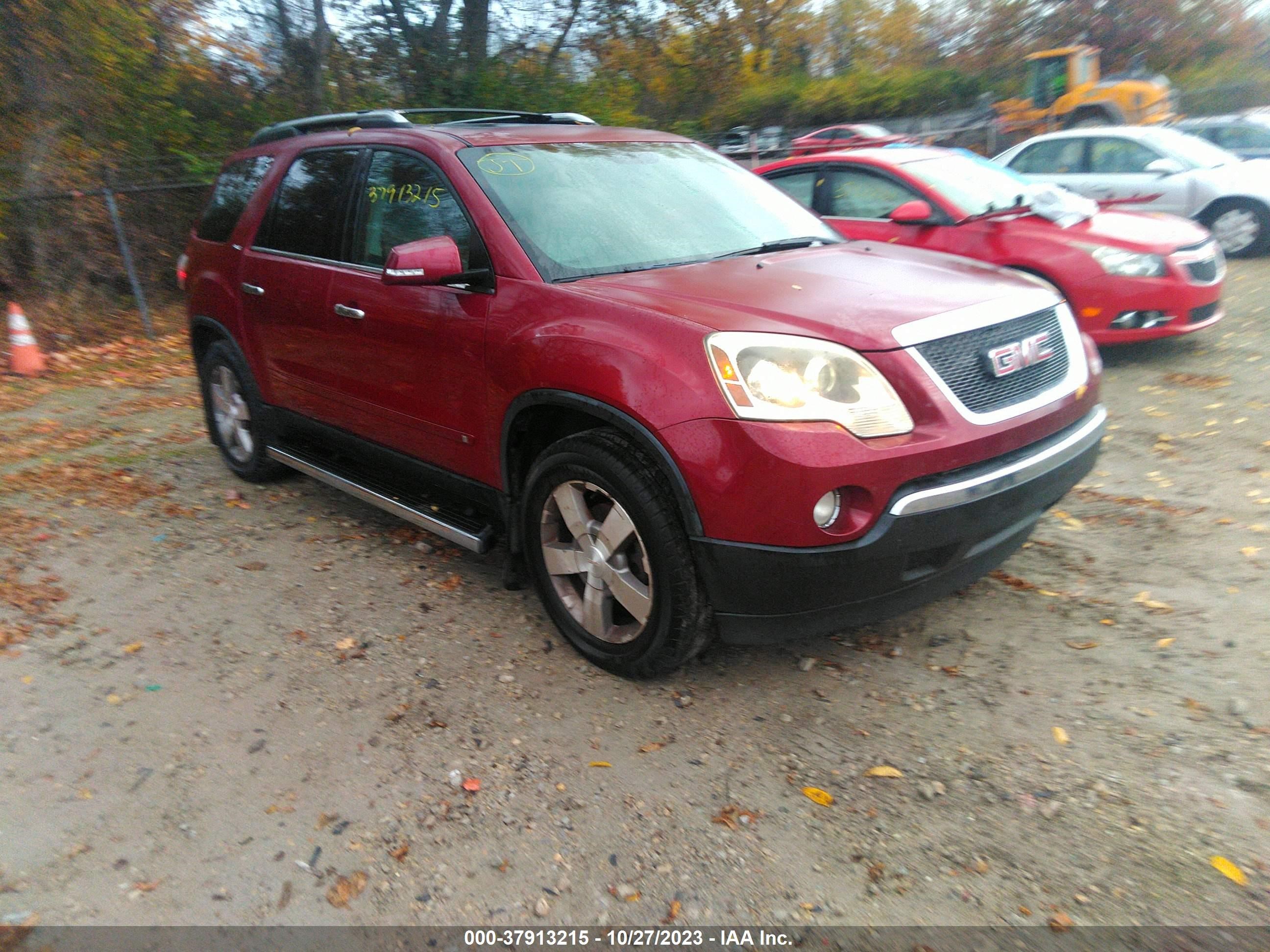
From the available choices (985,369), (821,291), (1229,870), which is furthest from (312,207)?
(1229,870)

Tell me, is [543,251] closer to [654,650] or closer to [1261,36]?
[654,650]

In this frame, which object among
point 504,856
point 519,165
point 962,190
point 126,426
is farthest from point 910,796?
point 126,426

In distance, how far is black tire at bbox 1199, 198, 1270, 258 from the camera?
11156 millimetres

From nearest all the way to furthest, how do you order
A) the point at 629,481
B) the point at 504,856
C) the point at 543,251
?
the point at 504,856, the point at 629,481, the point at 543,251

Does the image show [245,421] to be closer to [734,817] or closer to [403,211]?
[403,211]

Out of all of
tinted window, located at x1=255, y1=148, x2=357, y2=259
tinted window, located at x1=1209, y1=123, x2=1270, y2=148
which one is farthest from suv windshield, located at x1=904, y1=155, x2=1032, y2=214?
tinted window, located at x1=1209, y1=123, x2=1270, y2=148

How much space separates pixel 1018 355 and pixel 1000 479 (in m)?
0.49

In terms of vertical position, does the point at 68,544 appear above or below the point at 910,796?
below

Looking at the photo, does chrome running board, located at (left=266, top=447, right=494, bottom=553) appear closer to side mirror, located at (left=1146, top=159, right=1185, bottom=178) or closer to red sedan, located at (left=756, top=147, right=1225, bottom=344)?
red sedan, located at (left=756, top=147, right=1225, bottom=344)

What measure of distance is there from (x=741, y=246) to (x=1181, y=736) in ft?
7.79

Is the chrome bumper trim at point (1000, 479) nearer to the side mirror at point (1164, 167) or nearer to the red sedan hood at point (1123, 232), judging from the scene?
the red sedan hood at point (1123, 232)

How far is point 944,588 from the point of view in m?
3.20

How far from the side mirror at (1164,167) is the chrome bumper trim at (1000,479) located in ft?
29.4

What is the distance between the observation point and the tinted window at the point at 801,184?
26.6 feet
